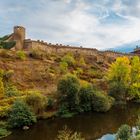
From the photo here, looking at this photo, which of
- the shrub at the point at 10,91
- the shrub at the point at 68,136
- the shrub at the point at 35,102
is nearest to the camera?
the shrub at the point at 68,136

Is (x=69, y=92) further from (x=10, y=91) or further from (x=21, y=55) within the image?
(x=21, y=55)

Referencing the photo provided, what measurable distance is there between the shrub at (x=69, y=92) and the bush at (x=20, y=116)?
9.86 meters

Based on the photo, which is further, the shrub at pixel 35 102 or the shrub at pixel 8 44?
the shrub at pixel 8 44

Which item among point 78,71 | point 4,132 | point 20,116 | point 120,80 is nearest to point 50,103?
point 20,116

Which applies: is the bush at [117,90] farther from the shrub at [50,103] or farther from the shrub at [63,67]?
the shrub at [63,67]

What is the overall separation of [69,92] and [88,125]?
9459 millimetres

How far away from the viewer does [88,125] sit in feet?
183

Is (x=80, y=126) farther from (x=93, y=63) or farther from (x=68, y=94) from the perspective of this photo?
(x=93, y=63)

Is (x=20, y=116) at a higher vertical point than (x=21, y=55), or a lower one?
lower

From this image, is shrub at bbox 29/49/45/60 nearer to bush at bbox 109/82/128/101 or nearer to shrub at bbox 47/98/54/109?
bush at bbox 109/82/128/101

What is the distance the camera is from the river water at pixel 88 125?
49.7m

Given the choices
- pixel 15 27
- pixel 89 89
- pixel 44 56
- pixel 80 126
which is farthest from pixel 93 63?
pixel 80 126

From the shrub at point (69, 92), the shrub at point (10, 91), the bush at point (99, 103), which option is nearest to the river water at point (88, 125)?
the bush at point (99, 103)

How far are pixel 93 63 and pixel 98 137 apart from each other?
2601 inches
